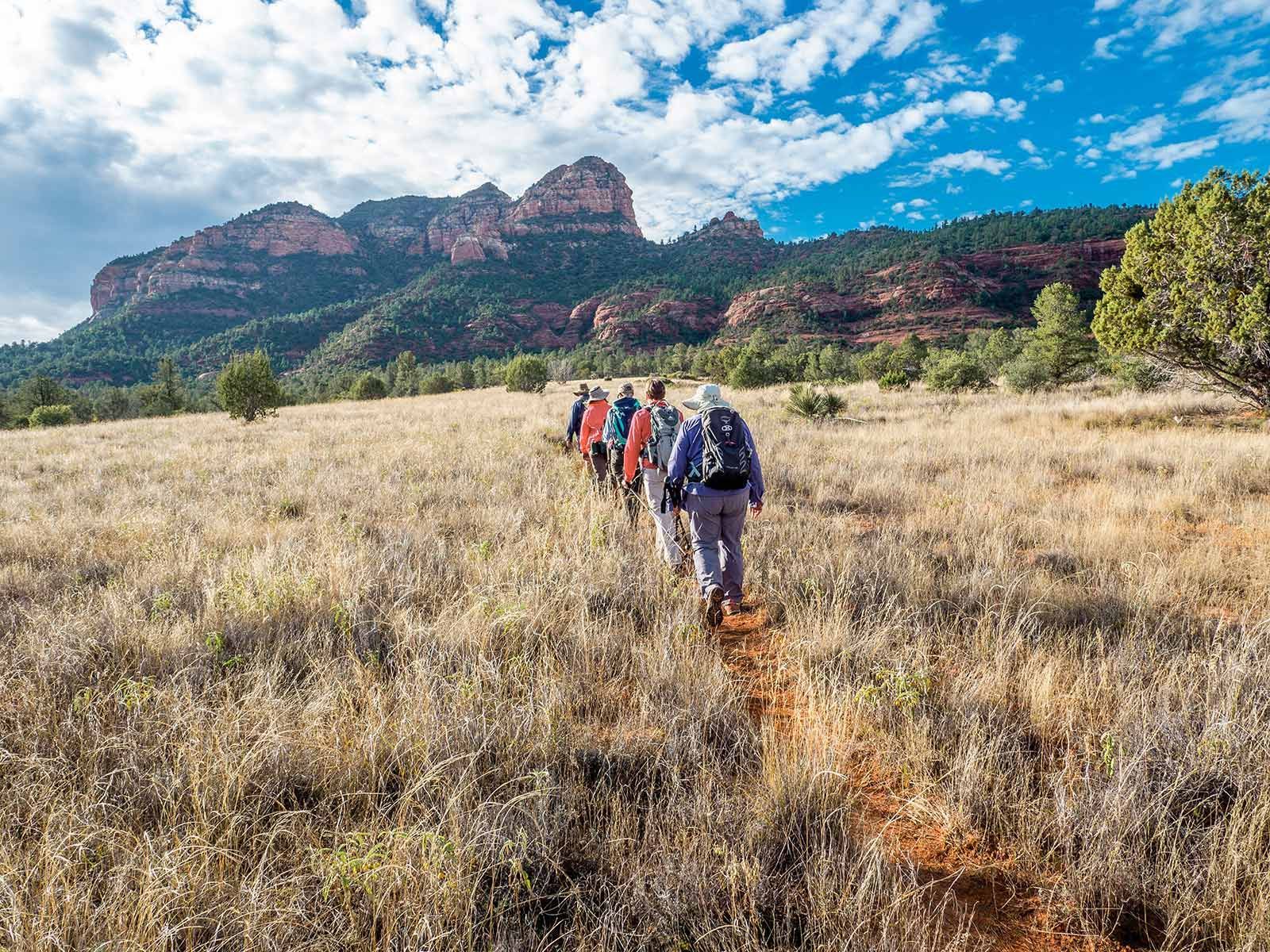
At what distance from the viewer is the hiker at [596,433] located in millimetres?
7465

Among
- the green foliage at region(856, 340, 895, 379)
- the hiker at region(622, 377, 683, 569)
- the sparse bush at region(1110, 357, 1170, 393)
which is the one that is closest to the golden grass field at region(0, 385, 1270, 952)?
the hiker at region(622, 377, 683, 569)

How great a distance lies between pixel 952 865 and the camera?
206cm

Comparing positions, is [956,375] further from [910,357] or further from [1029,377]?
[910,357]

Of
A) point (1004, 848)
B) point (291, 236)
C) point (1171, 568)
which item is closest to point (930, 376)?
point (1171, 568)

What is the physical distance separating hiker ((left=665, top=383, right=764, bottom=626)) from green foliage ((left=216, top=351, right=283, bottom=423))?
80.1 ft

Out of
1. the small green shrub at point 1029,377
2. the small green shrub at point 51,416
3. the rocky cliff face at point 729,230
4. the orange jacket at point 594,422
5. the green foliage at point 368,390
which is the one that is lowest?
the orange jacket at point 594,422

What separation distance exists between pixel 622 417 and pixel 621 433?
0.69 ft

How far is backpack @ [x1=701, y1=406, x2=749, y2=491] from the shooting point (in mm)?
4289

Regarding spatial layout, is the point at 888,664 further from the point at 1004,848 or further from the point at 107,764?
the point at 107,764

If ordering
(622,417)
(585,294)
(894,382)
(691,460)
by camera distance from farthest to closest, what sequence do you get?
(585,294) < (894,382) < (622,417) < (691,460)

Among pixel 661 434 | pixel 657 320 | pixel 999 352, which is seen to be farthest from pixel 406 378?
pixel 657 320

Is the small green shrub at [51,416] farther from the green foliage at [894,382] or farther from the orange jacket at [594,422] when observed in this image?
the green foliage at [894,382]

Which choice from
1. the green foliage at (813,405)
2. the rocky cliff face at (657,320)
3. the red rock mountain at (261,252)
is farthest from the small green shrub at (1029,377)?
the red rock mountain at (261,252)

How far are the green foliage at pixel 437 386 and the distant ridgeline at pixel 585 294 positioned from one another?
36194mm
